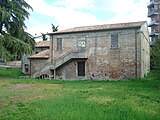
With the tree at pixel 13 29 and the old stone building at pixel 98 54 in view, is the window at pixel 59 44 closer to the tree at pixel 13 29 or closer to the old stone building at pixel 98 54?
the old stone building at pixel 98 54

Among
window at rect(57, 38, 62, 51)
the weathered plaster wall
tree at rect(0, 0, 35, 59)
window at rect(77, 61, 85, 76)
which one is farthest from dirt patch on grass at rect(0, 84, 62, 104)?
window at rect(57, 38, 62, 51)

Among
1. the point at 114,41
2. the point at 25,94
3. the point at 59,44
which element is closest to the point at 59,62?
the point at 59,44

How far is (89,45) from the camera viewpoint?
29.8 m

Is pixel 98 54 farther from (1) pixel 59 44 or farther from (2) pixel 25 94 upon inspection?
(2) pixel 25 94

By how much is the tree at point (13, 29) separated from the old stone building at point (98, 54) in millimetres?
3812

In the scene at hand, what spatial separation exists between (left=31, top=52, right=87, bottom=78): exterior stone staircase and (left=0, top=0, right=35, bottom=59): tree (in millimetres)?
3322

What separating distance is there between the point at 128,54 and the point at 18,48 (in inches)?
467

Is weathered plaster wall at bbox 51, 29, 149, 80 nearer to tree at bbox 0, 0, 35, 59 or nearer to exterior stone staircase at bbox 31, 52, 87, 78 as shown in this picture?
exterior stone staircase at bbox 31, 52, 87, 78

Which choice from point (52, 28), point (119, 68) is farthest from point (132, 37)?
point (52, 28)

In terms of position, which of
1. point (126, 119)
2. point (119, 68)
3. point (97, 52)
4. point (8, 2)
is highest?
point (8, 2)

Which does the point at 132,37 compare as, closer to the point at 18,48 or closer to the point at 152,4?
the point at 18,48

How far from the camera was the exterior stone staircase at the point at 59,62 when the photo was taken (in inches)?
1174

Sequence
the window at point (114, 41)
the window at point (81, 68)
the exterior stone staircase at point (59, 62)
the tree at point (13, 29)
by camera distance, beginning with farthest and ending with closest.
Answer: the window at point (81, 68) < the exterior stone staircase at point (59, 62) < the window at point (114, 41) < the tree at point (13, 29)

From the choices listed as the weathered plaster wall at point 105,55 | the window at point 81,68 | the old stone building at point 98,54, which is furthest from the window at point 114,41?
the window at point 81,68
